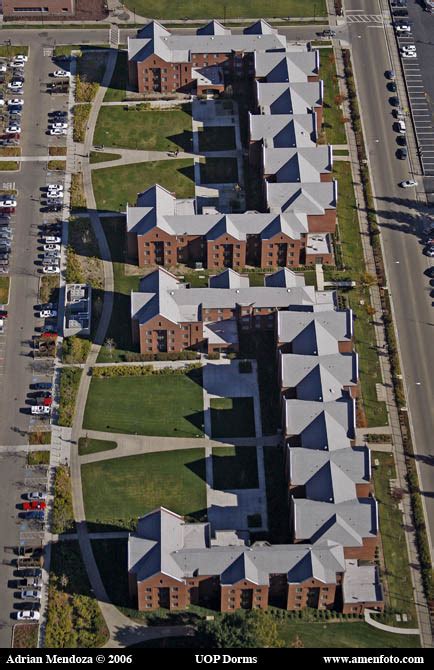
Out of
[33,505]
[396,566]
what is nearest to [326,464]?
[396,566]

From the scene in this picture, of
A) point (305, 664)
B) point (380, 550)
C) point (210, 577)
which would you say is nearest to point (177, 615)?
point (210, 577)

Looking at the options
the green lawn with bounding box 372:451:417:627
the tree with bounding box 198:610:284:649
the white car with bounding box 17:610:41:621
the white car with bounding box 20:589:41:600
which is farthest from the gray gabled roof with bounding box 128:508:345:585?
the white car with bounding box 17:610:41:621

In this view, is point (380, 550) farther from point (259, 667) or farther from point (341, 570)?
point (259, 667)

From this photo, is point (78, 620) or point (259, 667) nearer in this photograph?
point (259, 667)

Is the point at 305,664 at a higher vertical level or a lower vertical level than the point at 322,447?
lower

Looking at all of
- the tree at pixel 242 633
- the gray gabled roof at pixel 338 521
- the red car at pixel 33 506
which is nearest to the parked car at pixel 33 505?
the red car at pixel 33 506

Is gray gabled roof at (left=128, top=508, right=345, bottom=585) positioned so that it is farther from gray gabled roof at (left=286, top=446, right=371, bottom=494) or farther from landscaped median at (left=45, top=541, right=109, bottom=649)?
gray gabled roof at (left=286, top=446, right=371, bottom=494)

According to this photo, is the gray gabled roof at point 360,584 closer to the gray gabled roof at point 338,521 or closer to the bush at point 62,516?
the gray gabled roof at point 338,521
